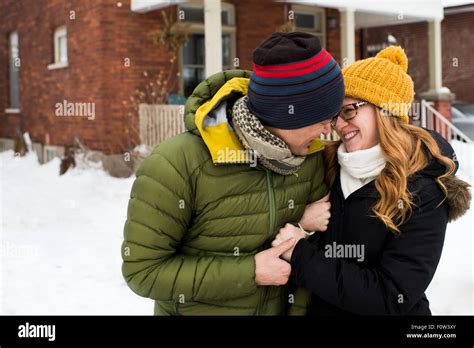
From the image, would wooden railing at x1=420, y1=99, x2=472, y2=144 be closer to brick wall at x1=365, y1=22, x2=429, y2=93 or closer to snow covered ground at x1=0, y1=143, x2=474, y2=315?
snow covered ground at x1=0, y1=143, x2=474, y2=315

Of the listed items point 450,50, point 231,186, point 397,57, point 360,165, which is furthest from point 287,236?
point 450,50

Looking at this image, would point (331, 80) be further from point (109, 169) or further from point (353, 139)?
point (109, 169)

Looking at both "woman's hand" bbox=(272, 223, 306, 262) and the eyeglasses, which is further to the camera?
the eyeglasses

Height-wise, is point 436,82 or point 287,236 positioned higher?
point 436,82

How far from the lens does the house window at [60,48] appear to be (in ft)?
39.6

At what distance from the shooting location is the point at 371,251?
1988 mm

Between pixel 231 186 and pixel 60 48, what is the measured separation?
11364 mm

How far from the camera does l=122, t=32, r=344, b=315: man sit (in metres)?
1.76

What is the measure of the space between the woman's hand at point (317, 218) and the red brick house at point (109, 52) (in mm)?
7443

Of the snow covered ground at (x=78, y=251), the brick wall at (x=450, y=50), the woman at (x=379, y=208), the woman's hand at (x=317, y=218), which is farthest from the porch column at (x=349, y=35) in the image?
the woman's hand at (x=317, y=218)

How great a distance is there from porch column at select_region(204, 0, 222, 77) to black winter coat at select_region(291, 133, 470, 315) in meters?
7.47

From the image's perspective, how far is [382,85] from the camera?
2.05 meters

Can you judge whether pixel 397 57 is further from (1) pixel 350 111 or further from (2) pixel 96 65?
(2) pixel 96 65

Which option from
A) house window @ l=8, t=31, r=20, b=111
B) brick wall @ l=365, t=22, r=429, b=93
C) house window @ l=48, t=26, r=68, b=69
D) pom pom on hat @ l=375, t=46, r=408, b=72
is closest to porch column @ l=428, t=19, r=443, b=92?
brick wall @ l=365, t=22, r=429, b=93
